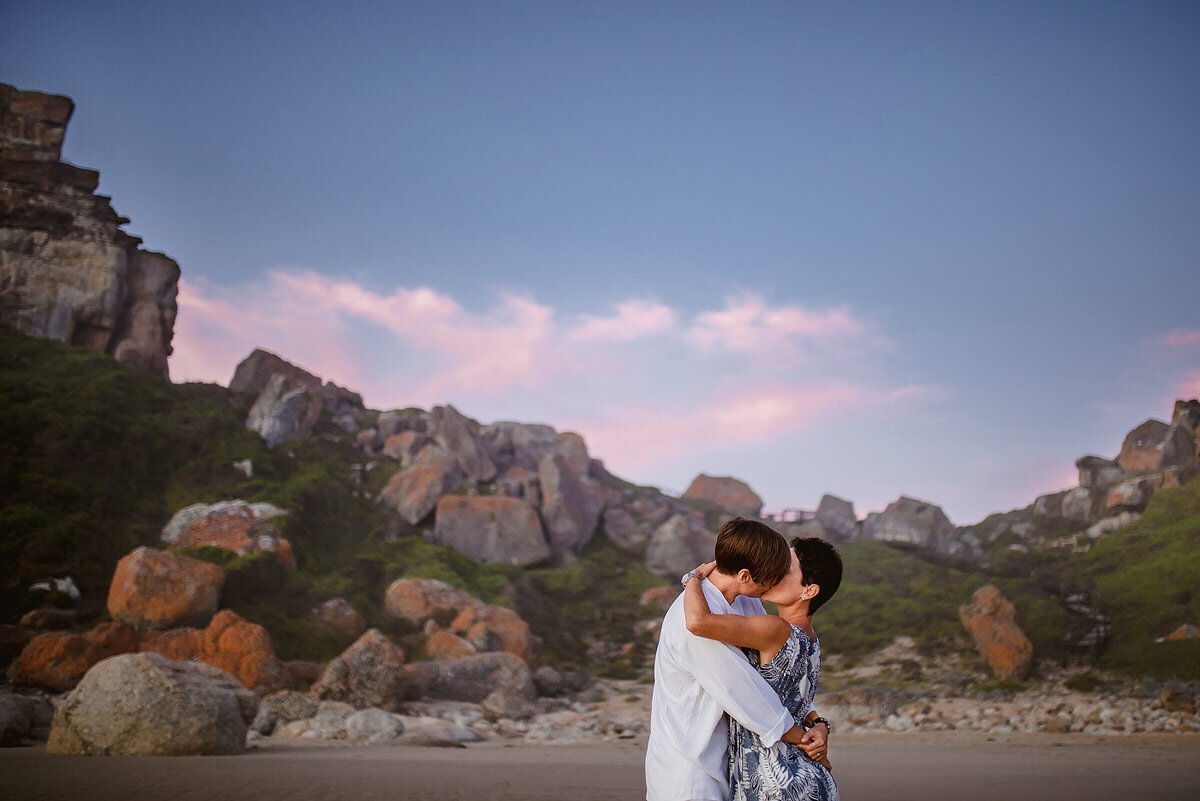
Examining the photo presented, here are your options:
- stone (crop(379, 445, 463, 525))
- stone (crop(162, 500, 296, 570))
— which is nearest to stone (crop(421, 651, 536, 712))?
stone (crop(162, 500, 296, 570))

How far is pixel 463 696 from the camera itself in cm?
2152

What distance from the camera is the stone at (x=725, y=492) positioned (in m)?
68.6

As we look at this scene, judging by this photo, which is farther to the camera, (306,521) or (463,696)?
(306,521)

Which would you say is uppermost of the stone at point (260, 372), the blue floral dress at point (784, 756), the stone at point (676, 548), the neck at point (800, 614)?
the stone at point (260, 372)

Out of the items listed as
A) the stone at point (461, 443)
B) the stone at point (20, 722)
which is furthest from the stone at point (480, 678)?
the stone at point (461, 443)

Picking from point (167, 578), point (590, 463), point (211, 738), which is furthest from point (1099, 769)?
point (590, 463)

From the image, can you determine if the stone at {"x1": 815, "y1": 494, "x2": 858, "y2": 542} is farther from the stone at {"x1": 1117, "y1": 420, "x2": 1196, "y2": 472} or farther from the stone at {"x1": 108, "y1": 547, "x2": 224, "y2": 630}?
the stone at {"x1": 108, "y1": 547, "x2": 224, "y2": 630}

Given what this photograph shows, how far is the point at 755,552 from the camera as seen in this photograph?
8.52 ft

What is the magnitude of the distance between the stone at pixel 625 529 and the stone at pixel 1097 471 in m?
25.0

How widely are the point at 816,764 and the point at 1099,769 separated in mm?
10342

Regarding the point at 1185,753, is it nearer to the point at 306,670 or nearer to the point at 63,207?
the point at 306,670

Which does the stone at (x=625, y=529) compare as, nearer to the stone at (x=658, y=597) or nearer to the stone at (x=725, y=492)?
the stone at (x=658, y=597)

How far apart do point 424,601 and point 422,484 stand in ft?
38.3

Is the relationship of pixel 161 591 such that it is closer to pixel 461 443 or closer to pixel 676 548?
pixel 461 443
